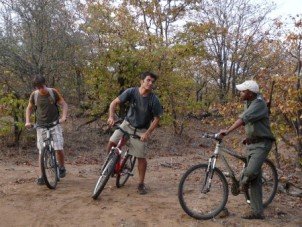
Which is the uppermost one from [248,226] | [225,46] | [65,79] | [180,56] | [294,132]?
[225,46]

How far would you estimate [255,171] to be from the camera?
18.2 feet

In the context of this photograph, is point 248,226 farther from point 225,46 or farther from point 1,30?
point 225,46

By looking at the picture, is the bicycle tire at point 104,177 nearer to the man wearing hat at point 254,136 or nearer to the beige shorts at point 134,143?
the beige shorts at point 134,143

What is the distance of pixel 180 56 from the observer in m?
13.6

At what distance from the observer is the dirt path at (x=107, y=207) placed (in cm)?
539

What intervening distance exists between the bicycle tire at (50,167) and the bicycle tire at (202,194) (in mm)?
2505

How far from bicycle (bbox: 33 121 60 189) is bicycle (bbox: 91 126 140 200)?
105 cm

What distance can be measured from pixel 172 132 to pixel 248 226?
34.0 feet

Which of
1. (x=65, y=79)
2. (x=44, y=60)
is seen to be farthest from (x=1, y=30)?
(x=65, y=79)

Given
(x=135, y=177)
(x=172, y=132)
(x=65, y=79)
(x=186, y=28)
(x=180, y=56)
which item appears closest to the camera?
(x=135, y=177)

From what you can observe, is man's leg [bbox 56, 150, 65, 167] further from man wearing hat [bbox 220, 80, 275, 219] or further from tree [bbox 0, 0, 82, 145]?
tree [bbox 0, 0, 82, 145]

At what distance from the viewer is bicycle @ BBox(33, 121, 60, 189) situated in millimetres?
6746

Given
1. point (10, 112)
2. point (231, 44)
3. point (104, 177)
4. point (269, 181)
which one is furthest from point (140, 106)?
point (231, 44)

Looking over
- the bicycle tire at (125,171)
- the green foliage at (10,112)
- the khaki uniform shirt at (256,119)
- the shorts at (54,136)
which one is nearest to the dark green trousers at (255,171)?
the khaki uniform shirt at (256,119)
